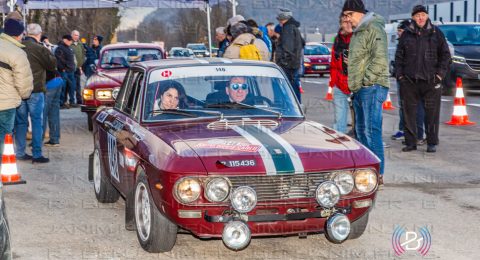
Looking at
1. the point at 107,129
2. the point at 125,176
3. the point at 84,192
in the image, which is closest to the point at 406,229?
the point at 125,176

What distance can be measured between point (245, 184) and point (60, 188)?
4.08m

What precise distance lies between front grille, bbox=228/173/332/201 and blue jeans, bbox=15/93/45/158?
613 cm

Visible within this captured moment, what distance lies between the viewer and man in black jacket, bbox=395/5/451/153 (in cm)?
1175

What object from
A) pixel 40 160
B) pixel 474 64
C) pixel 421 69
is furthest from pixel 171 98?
pixel 474 64

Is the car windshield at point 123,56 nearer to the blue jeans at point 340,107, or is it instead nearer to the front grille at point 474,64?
the blue jeans at point 340,107

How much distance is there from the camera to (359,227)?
263 inches

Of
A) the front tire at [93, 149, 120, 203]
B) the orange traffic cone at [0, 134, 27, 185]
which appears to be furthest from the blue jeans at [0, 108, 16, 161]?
the front tire at [93, 149, 120, 203]

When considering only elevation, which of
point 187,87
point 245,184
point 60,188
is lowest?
Result: point 60,188

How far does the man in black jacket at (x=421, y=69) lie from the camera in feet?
38.5

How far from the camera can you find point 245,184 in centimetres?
601

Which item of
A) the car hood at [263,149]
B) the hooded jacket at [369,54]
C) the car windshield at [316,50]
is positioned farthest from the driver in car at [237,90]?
the car windshield at [316,50]

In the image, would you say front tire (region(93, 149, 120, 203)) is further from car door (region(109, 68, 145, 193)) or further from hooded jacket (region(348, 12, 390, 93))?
hooded jacket (region(348, 12, 390, 93))

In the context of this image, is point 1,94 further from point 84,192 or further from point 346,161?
point 346,161

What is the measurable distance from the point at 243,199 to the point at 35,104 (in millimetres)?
6403
